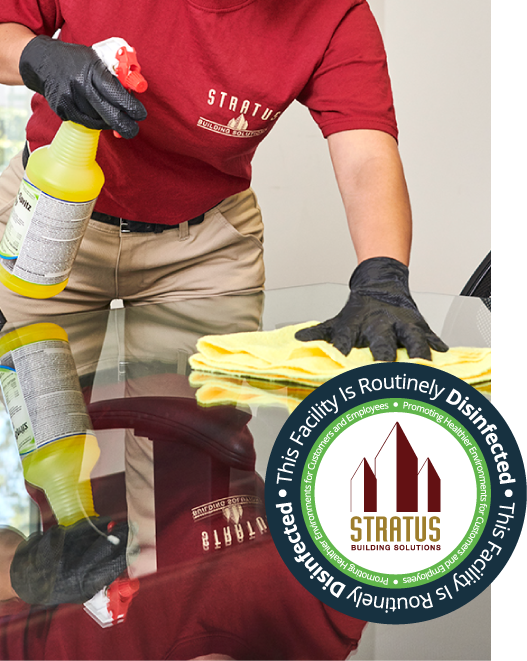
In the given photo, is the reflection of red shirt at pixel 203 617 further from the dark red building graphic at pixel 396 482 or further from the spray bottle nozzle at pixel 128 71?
the spray bottle nozzle at pixel 128 71

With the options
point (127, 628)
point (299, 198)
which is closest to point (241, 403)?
point (127, 628)

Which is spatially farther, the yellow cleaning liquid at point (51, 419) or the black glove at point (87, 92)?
the black glove at point (87, 92)

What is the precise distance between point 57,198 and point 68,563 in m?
0.46

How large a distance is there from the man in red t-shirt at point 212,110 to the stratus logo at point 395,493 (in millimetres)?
398

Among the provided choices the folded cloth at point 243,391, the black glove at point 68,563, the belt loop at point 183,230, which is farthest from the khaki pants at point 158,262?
the black glove at point 68,563

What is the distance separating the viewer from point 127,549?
305 mm

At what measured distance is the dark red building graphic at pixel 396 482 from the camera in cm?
33

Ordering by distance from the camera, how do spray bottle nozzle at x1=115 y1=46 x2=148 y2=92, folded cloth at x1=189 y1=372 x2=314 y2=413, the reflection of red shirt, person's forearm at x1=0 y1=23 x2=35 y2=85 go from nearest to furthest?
the reflection of red shirt < folded cloth at x1=189 y1=372 x2=314 y2=413 < spray bottle nozzle at x1=115 y1=46 x2=148 y2=92 < person's forearm at x1=0 y1=23 x2=35 y2=85

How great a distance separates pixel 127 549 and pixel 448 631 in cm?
15

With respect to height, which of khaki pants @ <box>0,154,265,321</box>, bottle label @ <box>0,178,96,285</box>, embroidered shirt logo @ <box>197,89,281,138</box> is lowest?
bottle label @ <box>0,178,96,285</box>

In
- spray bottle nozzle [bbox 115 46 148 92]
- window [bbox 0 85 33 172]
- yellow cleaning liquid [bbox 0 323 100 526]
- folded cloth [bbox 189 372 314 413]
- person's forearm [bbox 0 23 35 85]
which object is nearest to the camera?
yellow cleaning liquid [bbox 0 323 100 526]

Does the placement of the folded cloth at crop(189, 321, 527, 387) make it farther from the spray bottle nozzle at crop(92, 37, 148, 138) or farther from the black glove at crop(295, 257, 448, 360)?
the spray bottle nozzle at crop(92, 37, 148, 138)

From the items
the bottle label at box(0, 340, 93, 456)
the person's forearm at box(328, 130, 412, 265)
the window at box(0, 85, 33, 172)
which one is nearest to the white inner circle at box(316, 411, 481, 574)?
the bottle label at box(0, 340, 93, 456)

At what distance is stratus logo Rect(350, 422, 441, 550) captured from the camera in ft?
1.05
